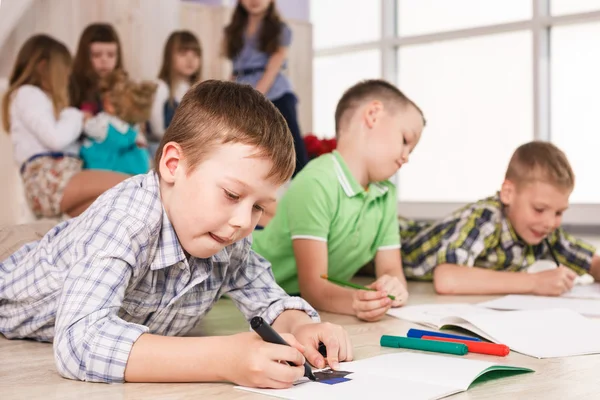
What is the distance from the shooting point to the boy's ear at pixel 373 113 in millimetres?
1825

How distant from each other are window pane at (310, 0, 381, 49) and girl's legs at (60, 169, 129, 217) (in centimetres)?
273

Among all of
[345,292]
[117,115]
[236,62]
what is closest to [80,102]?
[117,115]

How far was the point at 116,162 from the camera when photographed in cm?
334

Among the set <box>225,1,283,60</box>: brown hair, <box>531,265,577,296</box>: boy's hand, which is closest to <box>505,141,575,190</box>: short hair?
<box>531,265,577,296</box>: boy's hand

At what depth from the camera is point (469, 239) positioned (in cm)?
205

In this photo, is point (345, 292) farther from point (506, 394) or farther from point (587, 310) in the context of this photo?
point (506, 394)

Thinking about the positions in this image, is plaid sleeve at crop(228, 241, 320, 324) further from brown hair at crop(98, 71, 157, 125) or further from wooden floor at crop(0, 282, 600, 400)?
brown hair at crop(98, 71, 157, 125)

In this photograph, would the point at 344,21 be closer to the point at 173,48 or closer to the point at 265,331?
the point at 173,48

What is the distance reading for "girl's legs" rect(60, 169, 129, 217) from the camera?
245 centimetres

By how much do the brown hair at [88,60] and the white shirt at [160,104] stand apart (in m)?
0.26

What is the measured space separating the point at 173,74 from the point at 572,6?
6.72ft

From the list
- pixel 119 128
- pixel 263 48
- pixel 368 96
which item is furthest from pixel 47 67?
pixel 368 96

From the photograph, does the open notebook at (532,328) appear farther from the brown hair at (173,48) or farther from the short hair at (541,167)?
the brown hair at (173,48)

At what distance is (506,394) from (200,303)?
50cm
